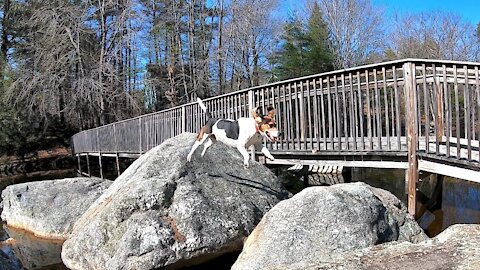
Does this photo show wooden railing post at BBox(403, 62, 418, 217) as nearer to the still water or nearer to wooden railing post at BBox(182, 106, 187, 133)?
the still water

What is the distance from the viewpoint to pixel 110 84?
81.2 ft

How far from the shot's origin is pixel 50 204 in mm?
9094

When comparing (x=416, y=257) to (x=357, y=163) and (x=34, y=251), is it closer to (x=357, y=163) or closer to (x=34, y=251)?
(x=357, y=163)

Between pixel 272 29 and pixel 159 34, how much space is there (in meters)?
7.19

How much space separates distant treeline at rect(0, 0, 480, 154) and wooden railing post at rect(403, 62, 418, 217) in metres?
20.1

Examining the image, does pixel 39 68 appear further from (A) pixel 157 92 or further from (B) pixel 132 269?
(B) pixel 132 269

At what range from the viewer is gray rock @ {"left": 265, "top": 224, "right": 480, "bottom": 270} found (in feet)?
6.37

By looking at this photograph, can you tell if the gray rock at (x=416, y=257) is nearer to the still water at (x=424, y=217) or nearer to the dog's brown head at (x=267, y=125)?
the dog's brown head at (x=267, y=125)

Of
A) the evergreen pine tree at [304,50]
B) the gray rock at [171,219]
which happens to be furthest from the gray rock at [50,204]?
the evergreen pine tree at [304,50]

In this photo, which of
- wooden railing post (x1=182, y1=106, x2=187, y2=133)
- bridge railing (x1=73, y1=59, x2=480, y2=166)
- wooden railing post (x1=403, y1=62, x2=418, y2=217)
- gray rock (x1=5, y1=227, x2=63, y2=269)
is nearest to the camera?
bridge railing (x1=73, y1=59, x2=480, y2=166)

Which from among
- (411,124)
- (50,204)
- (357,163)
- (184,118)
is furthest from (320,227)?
(184,118)

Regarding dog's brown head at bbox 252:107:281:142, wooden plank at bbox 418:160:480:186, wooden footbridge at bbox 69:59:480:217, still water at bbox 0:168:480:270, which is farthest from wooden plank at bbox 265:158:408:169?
dog's brown head at bbox 252:107:281:142

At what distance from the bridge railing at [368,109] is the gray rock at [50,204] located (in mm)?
2981

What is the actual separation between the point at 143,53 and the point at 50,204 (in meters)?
19.4
